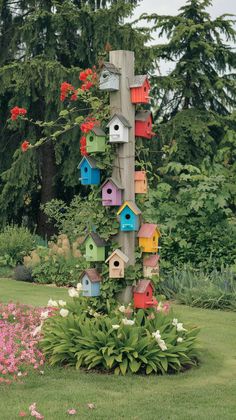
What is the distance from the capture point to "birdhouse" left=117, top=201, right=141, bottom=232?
6297 millimetres

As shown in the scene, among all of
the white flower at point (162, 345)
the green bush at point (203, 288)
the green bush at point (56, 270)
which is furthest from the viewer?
the green bush at point (56, 270)

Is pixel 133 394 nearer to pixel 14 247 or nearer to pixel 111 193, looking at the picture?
pixel 111 193

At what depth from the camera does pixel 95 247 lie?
6.38 meters

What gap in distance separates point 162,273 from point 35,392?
5731 millimetres

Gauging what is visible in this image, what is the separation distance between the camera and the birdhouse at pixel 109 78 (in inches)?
251

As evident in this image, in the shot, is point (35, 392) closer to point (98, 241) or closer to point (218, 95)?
point (98, 241)

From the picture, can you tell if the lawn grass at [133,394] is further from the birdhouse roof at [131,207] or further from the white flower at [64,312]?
the birdhouse roof at [131,207]

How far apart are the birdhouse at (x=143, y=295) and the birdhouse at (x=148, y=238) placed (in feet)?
1.07

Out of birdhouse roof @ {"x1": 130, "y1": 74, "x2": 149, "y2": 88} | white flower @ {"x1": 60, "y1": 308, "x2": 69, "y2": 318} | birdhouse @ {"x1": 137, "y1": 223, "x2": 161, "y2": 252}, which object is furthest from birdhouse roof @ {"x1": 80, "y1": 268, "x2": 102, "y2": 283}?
birdhouse roof @ {"x1": 130, "y1": 74, "x2": 149, "y2": 88}

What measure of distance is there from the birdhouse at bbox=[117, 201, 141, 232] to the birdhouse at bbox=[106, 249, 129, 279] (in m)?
0.24

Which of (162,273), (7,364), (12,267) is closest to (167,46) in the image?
(12,267)

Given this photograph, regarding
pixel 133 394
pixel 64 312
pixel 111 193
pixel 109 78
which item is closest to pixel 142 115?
pixel 109 78

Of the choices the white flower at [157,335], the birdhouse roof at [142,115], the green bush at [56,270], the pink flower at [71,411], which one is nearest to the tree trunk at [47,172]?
the green bush at [56,270]

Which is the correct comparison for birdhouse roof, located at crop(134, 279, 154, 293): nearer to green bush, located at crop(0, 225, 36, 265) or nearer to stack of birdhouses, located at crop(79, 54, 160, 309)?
stack of birdhouses, located at crop(79, 54, 160, 309)
